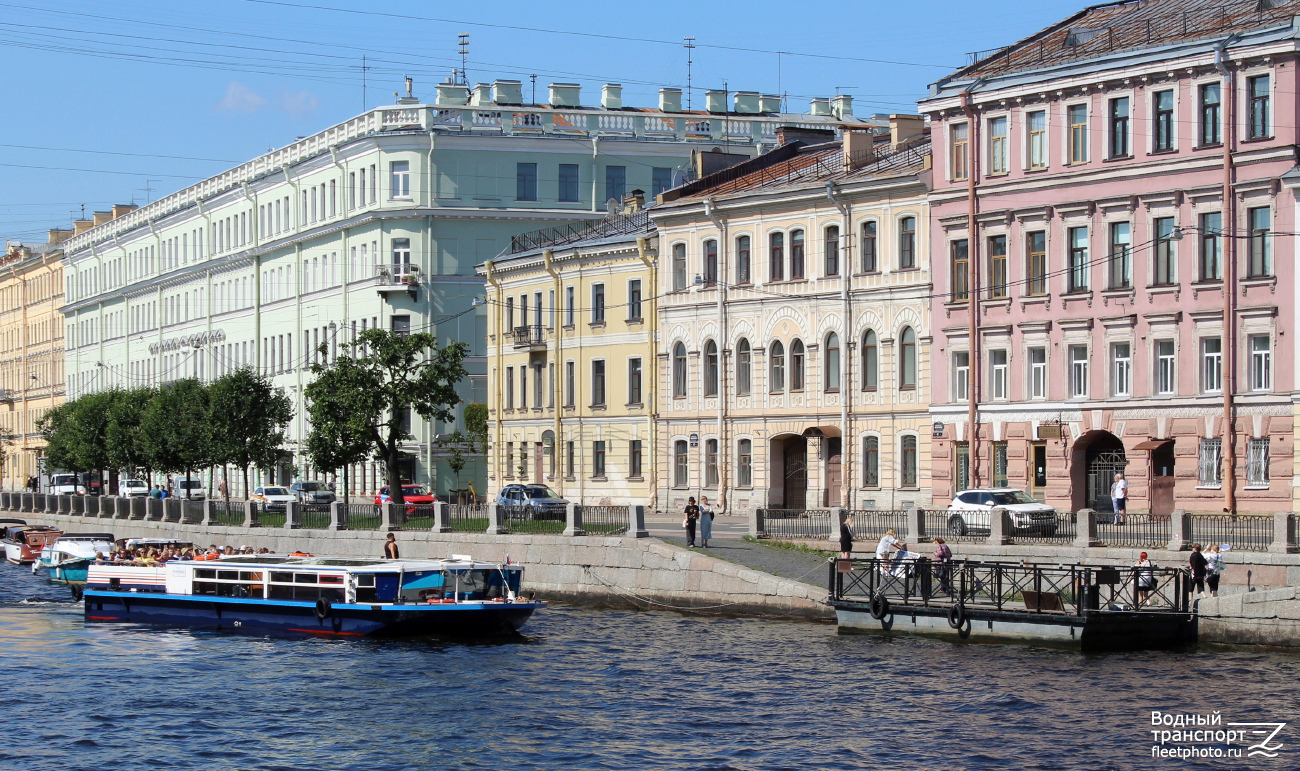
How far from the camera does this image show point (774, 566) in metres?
41.8

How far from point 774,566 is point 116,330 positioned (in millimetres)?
77250

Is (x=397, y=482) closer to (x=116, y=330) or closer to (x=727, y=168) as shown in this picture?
(x=727, y=168)

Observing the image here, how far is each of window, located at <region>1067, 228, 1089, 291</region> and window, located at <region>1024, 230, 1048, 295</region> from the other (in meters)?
0.75

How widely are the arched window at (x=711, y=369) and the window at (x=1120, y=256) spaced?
15204 mm

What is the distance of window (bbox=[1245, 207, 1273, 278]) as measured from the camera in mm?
43812

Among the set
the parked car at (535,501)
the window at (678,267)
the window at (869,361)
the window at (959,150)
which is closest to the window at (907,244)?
the window at (959,150)

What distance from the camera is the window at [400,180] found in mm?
75500

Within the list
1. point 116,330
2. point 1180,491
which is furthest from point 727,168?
point 116,330

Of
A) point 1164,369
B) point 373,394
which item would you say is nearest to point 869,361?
point 1164,369

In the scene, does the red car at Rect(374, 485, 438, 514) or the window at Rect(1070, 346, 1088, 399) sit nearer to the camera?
the window at Rect(1070, 346, 1088, 399)

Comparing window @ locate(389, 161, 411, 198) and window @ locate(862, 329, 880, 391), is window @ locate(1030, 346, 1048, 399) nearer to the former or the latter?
window @ locate(862, 329, 880, 391)

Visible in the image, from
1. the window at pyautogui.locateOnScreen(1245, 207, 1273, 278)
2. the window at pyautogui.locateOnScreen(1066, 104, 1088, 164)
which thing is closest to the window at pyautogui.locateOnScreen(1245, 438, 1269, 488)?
the window at pyautogui.locateOnScreen(1245, 207, 1273, 278)

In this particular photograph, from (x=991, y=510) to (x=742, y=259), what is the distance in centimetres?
1842

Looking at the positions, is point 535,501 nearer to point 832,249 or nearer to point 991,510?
point 832,249
